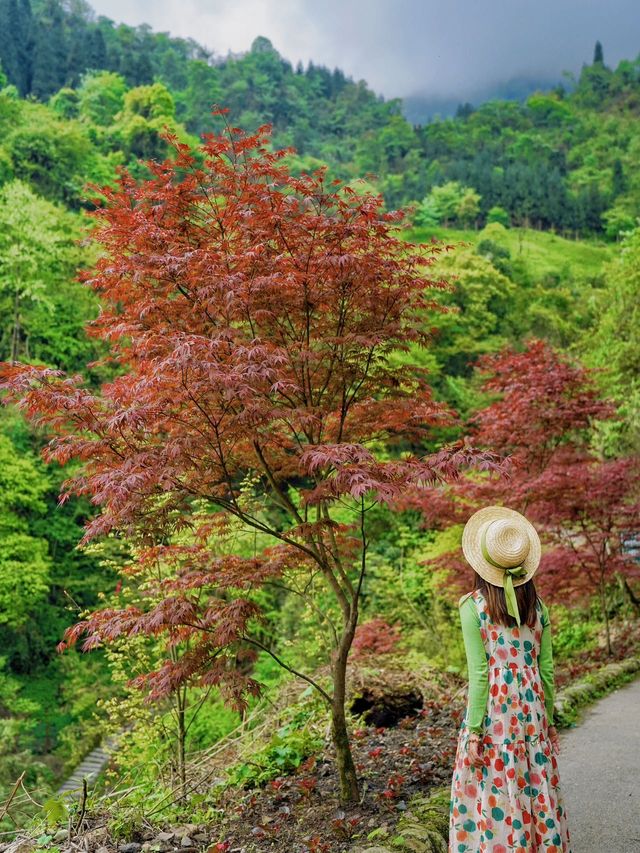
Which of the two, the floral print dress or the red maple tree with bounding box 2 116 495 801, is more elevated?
the red maple tree with bounding box 2 116 495 801

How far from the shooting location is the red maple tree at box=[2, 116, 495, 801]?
11.7 feet

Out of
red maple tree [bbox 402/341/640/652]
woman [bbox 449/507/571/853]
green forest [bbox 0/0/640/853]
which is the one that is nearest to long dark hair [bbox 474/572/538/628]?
woman [bbox 449/507/571/853]

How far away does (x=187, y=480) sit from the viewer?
4.11 m

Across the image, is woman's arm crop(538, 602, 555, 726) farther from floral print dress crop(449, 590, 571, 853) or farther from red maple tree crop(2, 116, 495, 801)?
red maple tree crop(2, 116, 495, 801)

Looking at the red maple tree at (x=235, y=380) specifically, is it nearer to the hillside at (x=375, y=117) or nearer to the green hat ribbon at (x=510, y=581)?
the green hat ribbon at (x=510, y=581)

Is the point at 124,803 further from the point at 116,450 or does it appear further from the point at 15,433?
the point at 15,433

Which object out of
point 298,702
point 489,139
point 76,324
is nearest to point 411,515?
point 298,702

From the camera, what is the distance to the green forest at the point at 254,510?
407 centimetres

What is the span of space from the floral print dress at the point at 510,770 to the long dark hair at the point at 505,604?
0.08 ft

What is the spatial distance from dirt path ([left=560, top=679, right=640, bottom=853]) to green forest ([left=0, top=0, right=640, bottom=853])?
0.93 meters

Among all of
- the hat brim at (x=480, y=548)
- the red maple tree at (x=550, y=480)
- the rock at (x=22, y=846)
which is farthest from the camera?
the red maple tree at (x=550, y=480)

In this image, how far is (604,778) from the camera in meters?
4.57

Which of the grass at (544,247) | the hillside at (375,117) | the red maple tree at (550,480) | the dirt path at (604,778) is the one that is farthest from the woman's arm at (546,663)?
the hillside at (375,117)

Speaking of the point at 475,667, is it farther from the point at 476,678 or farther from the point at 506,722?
the point at 506,722
